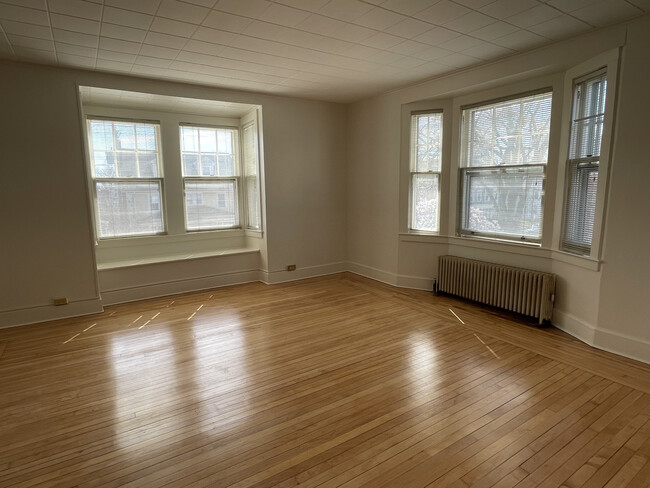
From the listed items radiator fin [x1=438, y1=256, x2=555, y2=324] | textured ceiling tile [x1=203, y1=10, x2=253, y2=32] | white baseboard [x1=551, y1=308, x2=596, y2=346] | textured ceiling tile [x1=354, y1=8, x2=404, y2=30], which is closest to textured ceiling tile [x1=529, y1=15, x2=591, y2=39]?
textured ceiling tile [x1=354, y1=8, x2=404, y2=30]

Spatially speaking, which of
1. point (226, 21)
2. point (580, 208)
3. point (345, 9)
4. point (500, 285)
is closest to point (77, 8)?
point (226, 21)

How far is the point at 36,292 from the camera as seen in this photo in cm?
426

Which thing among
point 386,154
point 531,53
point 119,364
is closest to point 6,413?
point 119,364

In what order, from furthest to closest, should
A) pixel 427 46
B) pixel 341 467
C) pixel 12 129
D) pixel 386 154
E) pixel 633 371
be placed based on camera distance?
pixel 386 154 → pixel 12 129 → pixel 427 46 → pixel 633 371 → pixel 341 467

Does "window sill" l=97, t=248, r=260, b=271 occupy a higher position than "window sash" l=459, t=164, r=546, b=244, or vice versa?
"window sash" l=459, t=164, r=546, b=244

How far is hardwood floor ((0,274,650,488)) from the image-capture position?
1982 mm

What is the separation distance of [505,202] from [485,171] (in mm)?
460

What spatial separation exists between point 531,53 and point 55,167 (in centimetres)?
525

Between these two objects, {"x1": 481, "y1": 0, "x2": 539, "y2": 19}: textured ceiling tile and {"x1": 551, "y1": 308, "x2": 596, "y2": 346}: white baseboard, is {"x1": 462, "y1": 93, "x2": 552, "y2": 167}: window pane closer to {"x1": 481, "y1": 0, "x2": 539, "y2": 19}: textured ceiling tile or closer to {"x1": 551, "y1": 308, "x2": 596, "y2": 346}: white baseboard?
{"x1": 481, "y1": 0, "x2": 539, "y2": 19}: textured ceiling tile

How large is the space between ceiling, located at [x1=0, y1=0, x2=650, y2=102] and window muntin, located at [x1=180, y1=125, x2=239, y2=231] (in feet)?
4.98

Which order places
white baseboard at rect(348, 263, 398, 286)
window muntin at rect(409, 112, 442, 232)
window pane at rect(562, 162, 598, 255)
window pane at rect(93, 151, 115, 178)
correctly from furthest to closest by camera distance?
white baseboard at rect(348, 263, 398, 286)
window pane at rect(93, 151, 115, 178)
window muntin at rect(409, 112, 442, 232)
window pane at rect(562, 162, 598, 255)

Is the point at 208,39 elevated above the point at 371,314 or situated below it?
above

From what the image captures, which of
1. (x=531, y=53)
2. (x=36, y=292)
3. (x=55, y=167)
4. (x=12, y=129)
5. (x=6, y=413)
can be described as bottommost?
(x=6, y=413)

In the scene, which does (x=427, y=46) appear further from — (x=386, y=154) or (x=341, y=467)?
(x=341, y=467)
